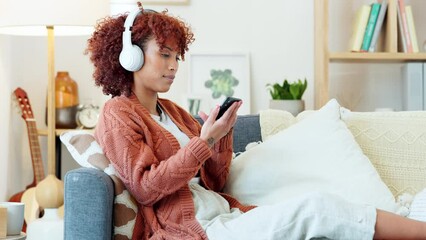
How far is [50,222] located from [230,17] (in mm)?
1480

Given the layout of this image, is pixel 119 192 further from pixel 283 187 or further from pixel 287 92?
pixel 287 92

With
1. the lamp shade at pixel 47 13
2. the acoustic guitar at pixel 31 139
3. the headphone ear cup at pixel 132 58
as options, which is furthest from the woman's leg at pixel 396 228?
the acoustic guitar at pixel 31 139

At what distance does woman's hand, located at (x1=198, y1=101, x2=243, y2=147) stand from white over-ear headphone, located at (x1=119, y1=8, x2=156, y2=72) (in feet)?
0.81

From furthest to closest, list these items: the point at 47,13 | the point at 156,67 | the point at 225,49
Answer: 1. the point at 225,49
2. the point at 47,13
3. the point at 156,67

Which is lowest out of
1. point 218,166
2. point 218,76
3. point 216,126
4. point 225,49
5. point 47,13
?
point 218,166

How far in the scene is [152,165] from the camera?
7.00ft

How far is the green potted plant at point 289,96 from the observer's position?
366 centimetres

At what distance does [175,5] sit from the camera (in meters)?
3.94

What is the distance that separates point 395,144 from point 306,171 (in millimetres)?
346

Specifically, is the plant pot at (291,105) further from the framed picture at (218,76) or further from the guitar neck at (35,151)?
the guitar neck at (35,151)

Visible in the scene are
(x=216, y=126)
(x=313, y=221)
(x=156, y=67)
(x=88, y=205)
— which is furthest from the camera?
(x=156, y=67)

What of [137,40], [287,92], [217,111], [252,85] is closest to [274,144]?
[217,111]

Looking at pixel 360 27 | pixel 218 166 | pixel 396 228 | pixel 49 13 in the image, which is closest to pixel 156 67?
pixel 218 166

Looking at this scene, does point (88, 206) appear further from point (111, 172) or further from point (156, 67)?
point (156, 67)
